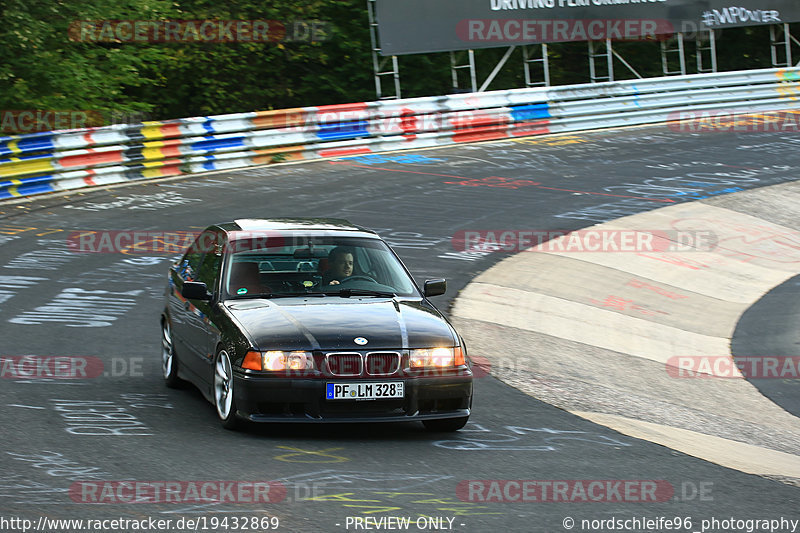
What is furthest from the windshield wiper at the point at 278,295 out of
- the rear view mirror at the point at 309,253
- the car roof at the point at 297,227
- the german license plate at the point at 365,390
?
the german license plate at the point at 365,390

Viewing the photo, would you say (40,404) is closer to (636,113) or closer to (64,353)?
(64,353)

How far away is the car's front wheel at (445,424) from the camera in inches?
298

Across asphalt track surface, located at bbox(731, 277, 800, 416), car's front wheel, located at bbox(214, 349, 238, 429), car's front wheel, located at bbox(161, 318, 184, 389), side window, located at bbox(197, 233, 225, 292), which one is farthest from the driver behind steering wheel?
asphalt track surface, located at bbox(731, 277, 800, 416)

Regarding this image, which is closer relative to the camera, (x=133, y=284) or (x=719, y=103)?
(x=133, y=284)

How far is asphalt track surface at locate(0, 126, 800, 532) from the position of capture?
5.77 meters

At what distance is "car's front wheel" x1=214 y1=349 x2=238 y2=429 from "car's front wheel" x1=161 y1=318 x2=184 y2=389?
1.31 m

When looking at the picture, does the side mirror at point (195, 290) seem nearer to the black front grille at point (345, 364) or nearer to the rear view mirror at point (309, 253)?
the rear view mirror at point (309, 253)

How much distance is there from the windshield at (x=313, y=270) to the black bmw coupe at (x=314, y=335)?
0.01 metres

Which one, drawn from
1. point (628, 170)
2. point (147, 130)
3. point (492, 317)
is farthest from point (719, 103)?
point (492, 317)

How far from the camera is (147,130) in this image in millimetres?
20969

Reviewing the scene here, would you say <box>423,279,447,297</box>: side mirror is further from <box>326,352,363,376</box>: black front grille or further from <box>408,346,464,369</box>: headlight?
<box>326,352,363,376</box>: black front grille

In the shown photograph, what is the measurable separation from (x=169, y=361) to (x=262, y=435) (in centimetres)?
202

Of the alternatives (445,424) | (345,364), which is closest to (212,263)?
(345,364)

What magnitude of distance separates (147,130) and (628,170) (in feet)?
32.1
